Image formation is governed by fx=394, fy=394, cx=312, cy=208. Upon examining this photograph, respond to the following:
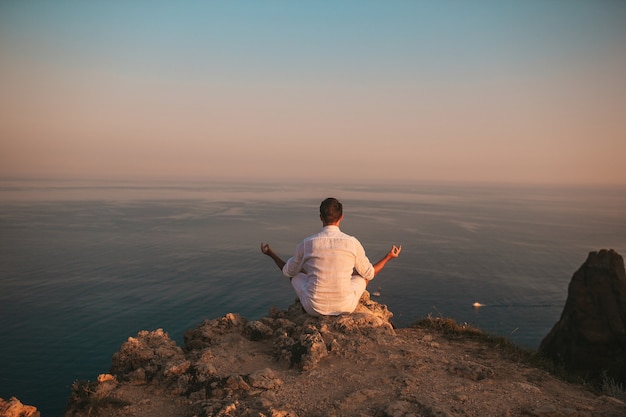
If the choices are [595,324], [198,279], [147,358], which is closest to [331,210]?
[147,358]

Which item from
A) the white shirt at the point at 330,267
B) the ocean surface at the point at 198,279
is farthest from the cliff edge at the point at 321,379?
the ocean surface at the point at 198,279

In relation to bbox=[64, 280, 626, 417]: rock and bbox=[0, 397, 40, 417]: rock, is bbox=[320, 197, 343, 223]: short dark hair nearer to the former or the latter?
bbox=[64, 280, 626, 417]: rock

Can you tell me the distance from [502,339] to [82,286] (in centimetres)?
3560

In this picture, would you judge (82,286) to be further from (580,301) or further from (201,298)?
(580,301)

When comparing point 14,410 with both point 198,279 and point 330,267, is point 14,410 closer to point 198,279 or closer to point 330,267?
point 330,267

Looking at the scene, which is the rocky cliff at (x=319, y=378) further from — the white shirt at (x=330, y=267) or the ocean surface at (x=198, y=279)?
the ocean surface at (x=198, y=279)

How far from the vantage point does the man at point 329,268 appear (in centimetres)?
758

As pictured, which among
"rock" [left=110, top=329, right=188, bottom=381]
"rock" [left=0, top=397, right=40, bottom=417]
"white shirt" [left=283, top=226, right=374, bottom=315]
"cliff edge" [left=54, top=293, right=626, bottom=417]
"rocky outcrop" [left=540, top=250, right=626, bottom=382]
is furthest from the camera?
"rocky outcrop" [left=540, top=250, right=626, bottom=382]

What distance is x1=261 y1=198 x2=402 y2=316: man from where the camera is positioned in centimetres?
758

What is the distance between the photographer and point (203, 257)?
149ft

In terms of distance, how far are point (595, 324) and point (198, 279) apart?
105 feet

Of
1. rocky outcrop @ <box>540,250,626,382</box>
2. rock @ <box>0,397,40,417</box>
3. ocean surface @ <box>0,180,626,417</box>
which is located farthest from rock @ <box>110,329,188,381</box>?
ocean surface @ <box>0,180,626,417</box>

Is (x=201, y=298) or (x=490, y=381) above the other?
(x=490, y=381)

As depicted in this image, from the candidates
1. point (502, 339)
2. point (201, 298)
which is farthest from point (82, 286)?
point (502, 339)
